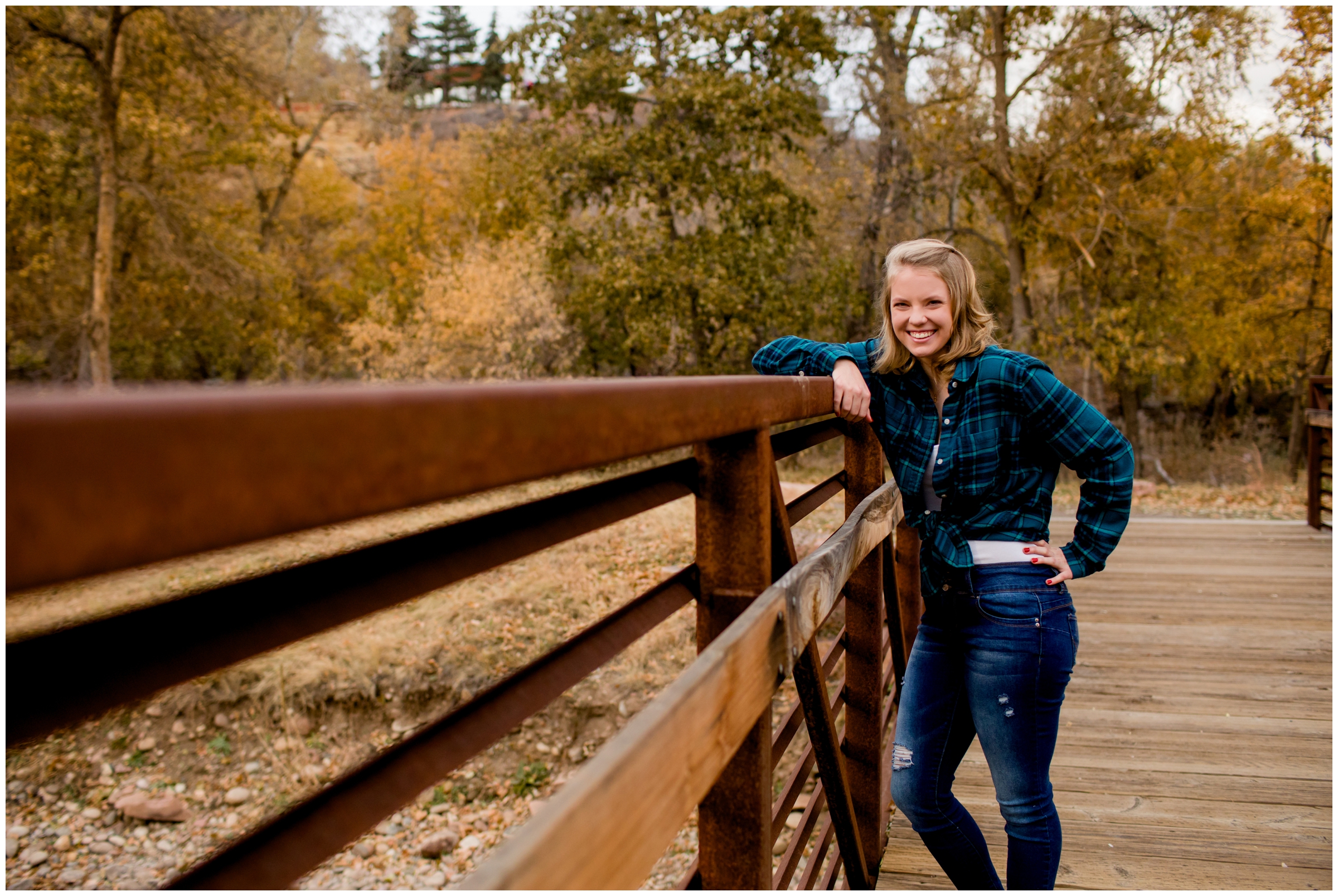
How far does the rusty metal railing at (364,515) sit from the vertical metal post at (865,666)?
1.00 metres

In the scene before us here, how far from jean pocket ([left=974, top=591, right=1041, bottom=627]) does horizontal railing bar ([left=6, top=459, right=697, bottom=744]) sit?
131 cm

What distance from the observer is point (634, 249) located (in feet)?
48.7

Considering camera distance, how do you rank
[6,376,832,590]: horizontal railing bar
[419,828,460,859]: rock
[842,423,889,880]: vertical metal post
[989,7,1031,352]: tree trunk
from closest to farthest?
1. [6,376,832,590]: horizontal railing bar
2. [842,423,889,880]: vertical metal post
3. [419,828,460,859]: rock
4. [989,7,1031,352]: tree trunk

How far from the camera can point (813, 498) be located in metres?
1.94

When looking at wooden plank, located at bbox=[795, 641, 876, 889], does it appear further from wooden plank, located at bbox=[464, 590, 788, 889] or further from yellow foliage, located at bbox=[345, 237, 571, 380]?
yellow foliage, located at bbox=[345, 237, 571, 380]

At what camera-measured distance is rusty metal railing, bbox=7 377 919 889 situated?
1.33 feet

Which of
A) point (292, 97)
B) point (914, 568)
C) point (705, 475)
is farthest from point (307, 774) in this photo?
point (292, 97)

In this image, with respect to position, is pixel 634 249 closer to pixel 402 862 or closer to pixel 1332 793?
pixel 402 862

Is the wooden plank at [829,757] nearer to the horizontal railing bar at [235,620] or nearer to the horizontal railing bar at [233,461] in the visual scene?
the horizontal railing bar at [235,620]

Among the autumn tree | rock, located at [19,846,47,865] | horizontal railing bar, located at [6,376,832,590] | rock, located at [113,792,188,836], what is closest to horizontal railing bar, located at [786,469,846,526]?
horizontal railing bar, located at [6,376,832,590]

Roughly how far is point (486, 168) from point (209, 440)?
24.1 m

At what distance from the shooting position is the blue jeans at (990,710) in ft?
6.16

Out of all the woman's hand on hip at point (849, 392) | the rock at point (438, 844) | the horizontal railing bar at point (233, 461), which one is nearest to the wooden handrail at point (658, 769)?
the horizontal railing bar at point (233, 461)

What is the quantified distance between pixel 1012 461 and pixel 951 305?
37 centimetres
